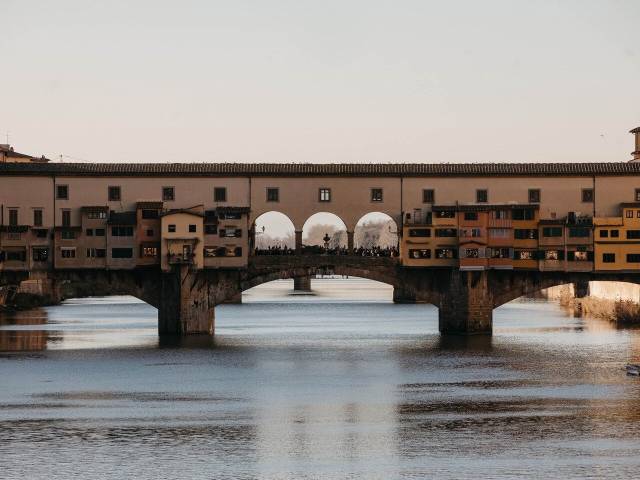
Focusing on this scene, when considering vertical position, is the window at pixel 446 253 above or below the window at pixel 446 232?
below

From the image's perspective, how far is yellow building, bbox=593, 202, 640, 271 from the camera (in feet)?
295

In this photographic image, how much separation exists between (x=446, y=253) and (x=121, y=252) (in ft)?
69.6

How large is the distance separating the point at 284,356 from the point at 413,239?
15186 mm

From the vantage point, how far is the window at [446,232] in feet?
298

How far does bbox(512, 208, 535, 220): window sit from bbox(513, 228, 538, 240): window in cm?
78

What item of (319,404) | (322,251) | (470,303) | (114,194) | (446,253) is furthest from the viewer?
(322,251)

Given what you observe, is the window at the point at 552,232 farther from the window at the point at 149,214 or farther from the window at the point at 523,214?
the window at the point at 149,214

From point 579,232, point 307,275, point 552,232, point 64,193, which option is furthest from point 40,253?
point 579,232

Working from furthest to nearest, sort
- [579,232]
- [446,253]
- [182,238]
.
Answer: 1. [446,253]
2. [579,232]
3. [182,238]

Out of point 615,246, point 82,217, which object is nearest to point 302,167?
point 82,217

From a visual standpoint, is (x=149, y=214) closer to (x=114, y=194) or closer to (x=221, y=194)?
(x=114, y=194)

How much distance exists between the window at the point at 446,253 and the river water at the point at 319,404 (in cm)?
560

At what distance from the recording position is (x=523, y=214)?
299 feet

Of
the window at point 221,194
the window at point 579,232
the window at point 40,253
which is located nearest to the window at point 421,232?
the window at point 579,232
